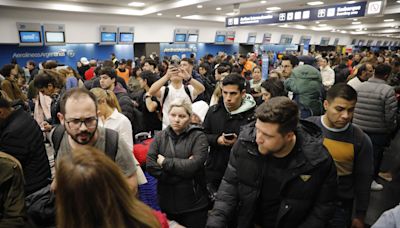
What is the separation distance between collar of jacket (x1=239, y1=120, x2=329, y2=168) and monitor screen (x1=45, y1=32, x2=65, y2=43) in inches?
471

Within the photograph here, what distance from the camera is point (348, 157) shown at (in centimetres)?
220

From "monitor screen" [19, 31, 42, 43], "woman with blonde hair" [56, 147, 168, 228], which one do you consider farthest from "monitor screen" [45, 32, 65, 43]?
"woman with blonde hair" [56, 147, 168, 228]

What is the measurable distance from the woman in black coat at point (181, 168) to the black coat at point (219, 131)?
1.18ft

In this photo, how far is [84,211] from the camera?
1.05 metres

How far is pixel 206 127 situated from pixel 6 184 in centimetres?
183

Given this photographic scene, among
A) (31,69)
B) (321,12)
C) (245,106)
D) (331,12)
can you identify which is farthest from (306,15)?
(31,69)

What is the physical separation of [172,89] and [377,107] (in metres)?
2.83

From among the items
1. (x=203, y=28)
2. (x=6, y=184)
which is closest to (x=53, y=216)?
(x=6, y=184)

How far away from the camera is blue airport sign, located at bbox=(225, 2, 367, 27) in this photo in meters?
7.70

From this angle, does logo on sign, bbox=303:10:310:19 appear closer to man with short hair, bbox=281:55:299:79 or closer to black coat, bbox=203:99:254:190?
man with short hair, bbox=281:55:299:79

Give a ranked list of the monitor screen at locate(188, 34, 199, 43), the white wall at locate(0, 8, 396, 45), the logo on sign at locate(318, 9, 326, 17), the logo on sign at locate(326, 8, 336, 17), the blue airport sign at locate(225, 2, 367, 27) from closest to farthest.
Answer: the blue airport sign at locate(225, 2, 367, 27)
the logo on sign at locate(326, 8, 336, 17)
the logo on sign at locate(318, 9, 326, 17)
the white wall at locate(0, 8, 396, 45)
the monitor screen at locate(188, 34, 199, 43)

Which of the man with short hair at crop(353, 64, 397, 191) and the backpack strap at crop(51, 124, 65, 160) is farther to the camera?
the man with short hair at crop(353, 64, 397, 191)

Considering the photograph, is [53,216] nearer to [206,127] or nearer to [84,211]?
[84,211]

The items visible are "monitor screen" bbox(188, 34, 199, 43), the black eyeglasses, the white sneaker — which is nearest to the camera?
the black eyeglasses
